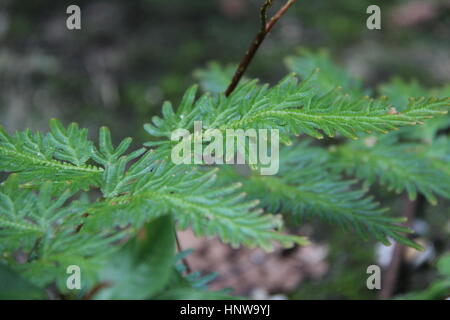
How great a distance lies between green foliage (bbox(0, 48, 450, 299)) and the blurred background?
140cm

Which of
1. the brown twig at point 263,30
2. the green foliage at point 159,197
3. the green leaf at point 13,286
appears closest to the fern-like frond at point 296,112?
the green foliage at point 159,197

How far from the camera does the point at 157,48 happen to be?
3.60 metres

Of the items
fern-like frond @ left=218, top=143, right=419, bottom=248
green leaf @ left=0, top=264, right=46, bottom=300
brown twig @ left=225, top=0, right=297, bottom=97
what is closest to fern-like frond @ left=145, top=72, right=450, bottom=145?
brown twig @ left=225, top=0, right=297, bottom=97

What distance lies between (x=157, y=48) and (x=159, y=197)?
2855 mm

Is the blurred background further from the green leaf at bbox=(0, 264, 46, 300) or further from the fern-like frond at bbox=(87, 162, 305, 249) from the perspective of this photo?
the green leaf at bbox=(0, 264, 46, 300)

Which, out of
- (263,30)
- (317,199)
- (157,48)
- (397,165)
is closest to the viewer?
(263,30)

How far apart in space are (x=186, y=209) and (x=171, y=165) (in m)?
0.15

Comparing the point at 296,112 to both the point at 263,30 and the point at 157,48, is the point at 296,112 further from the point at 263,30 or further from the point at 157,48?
the point at 157,48

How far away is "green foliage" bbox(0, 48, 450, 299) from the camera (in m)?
0.79

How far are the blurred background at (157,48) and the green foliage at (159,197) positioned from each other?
1.40m

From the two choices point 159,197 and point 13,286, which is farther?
point 159,197

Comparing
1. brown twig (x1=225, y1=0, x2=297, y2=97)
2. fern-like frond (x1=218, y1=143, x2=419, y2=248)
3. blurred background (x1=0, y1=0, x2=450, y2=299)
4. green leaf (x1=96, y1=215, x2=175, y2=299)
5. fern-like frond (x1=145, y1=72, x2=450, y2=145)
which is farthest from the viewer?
blurred background (x1=0, y1=0, x2=450, y2=299)

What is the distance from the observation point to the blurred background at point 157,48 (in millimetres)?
3201

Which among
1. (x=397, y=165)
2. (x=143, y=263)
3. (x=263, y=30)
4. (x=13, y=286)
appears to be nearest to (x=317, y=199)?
(x=397, y=165)
